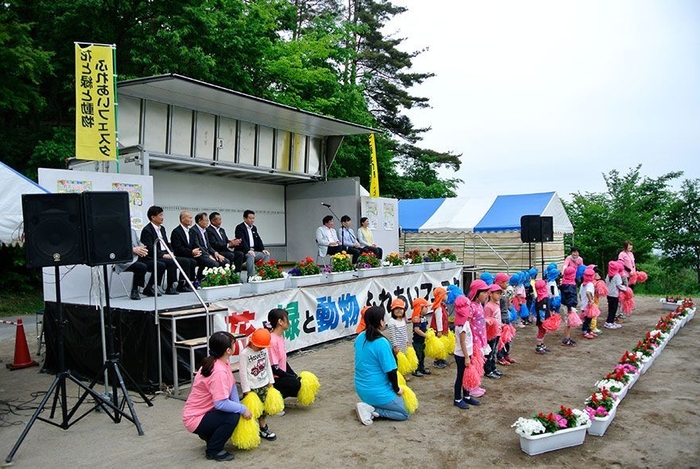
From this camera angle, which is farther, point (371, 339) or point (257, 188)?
point (257, 188)

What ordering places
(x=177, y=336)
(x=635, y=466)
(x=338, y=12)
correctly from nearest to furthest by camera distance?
1. (x=635, y=466)
2. (x=177, y=336)
3. (x=338, y=12)

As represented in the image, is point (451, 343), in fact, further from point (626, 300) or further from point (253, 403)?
point (626, 300)

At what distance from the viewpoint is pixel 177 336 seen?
698 cm

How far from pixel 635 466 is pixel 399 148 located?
89.4 feet

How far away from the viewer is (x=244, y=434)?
4680mm

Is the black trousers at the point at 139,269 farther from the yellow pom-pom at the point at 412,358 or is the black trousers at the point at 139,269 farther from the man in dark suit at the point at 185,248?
the yellow pom-pom at the point at 412,358

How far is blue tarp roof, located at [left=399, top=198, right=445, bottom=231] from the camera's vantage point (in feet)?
63.5

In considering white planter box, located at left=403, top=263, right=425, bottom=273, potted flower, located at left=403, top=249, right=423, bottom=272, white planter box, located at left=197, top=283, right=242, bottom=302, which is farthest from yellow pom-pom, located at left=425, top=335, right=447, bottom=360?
potted flower, located at left=403, top=249, right=423, bottom=272

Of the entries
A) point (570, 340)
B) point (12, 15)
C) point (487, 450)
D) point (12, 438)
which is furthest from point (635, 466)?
point (12, 15)

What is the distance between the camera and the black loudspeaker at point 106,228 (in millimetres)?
5219

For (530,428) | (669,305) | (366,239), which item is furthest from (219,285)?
(669,305)

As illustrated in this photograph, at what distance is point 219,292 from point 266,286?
947 mm

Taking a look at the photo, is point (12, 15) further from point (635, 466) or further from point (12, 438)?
point (635, 466)

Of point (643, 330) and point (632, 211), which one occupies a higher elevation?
point (632, 211)
